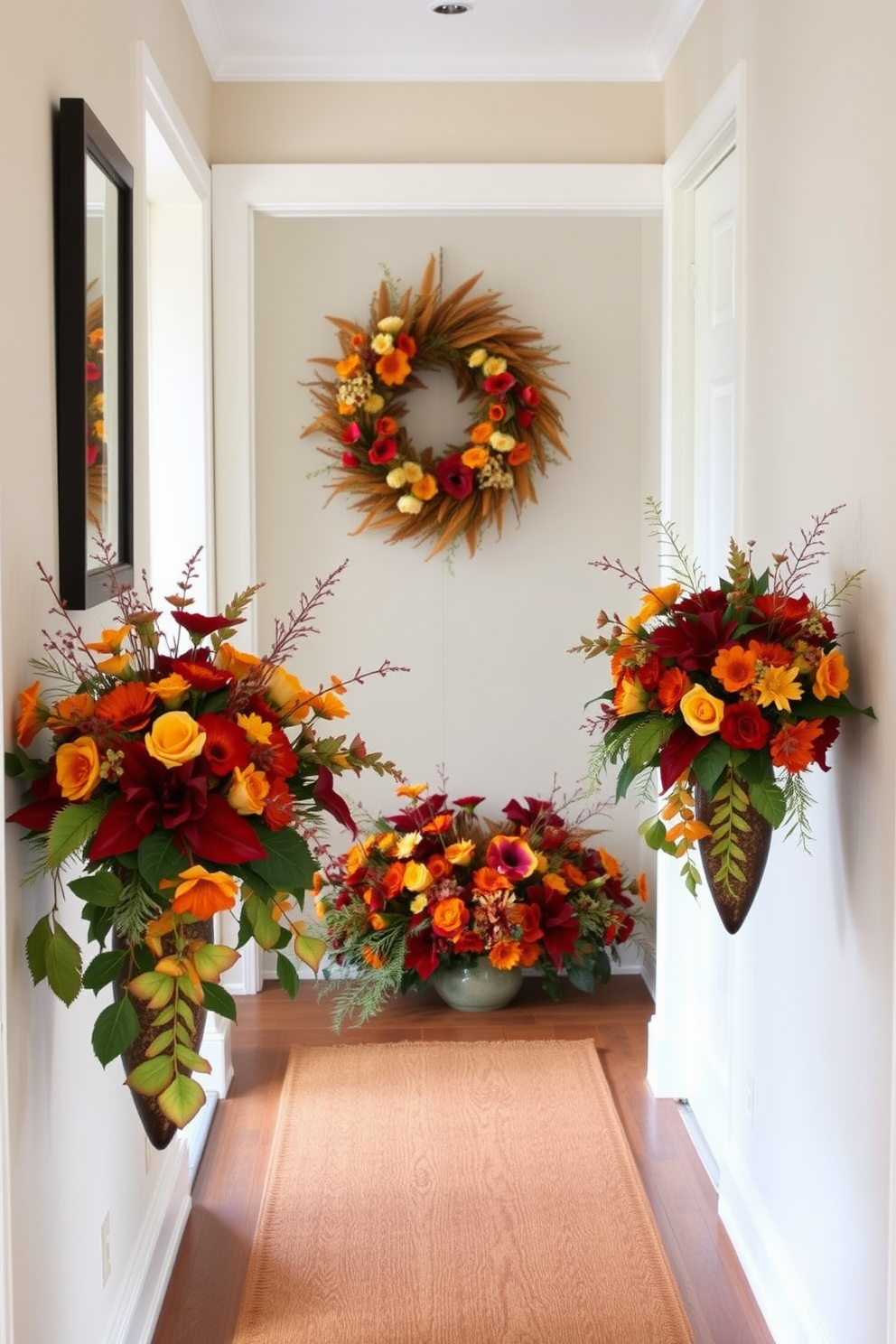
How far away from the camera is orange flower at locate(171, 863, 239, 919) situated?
1.66 meters

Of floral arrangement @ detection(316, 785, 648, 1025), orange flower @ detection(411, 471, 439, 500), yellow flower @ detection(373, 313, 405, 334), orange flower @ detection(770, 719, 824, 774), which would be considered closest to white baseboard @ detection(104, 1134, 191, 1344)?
floral arrangement @ detection(316, 785, 648, 1025)

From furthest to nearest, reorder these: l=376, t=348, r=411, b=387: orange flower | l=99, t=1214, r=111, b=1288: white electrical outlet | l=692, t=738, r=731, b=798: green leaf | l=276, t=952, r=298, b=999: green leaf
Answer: l=376, t=348, r=411, b=387: orange flower → l=99, t=1214, r=111, b=1288: white electrical outlet → l=692, t=738, r=731, b=798: green leaf → l=276, t=952, r=298, b=999: green leaf

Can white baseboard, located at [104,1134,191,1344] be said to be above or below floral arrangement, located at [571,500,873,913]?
below

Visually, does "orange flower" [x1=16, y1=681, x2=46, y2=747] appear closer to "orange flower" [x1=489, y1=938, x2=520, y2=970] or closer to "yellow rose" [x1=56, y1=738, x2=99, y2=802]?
"yellow rose" [x1=56, y1=738, x2=99, y2=802]

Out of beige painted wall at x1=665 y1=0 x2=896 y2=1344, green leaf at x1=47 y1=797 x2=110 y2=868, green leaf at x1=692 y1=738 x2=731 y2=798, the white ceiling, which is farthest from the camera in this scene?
the white ceiling

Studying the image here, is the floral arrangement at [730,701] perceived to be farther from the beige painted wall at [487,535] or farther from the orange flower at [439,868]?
the beige painted wall at [487,535]

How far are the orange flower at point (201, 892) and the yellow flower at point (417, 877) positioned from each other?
229 centimetres

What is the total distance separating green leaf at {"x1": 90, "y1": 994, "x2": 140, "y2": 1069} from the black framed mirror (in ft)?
1.99

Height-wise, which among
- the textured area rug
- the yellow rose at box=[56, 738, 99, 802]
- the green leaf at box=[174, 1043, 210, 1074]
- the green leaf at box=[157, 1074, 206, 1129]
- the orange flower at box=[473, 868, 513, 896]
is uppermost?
the yellow rose at box=[56, 738, 99, 802]

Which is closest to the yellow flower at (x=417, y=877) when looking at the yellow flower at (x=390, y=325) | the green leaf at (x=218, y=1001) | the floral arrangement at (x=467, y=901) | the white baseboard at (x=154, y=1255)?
the floral arrangement at (x=467, y=901)

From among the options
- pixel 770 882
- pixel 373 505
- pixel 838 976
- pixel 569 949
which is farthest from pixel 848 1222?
pixel 373 505

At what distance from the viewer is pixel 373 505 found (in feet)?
13.8

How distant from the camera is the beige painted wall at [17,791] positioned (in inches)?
68.4

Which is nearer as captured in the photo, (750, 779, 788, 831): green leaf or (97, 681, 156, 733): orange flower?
(97, 681, 156, 733): orange flower
